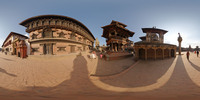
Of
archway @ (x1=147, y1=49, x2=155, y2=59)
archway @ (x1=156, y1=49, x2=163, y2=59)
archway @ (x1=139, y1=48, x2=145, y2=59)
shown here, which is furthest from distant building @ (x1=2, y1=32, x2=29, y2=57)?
archway @ (x1=156, y1=49, x2=163, y2=59)

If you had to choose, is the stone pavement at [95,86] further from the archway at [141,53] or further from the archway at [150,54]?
the archway at [150,54]

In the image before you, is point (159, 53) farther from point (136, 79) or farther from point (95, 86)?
point (95, 86)

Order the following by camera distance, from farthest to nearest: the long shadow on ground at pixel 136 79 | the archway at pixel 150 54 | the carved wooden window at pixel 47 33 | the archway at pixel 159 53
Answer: the archway at pixel 159 53, the archway at pixel 150 54, the carved wooden window at pixel 47 33, the long shadow on ground at pixel 136 79

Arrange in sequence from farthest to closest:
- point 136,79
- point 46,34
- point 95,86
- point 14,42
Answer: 1. point 14,42
2. point 46,34
3. point 136,79
4. point 95,86

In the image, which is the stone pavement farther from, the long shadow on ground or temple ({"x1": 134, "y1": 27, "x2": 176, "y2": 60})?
temple ({"x1": 134, "y1": 27, "x2": 176, "y2": 60})

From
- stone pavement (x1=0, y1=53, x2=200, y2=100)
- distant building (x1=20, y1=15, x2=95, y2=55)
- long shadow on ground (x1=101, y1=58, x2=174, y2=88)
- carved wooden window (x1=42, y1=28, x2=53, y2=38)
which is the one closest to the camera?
stone pavement (x1=0, y1=53, x2=200, y2=100)

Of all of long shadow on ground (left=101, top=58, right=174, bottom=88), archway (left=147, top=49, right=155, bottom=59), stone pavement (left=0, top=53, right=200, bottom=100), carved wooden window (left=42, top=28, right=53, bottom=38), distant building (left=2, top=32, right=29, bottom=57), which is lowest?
long shadow on ground (left=101, top=58, right=174, bottom=88)

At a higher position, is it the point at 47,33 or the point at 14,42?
the point at 47,33

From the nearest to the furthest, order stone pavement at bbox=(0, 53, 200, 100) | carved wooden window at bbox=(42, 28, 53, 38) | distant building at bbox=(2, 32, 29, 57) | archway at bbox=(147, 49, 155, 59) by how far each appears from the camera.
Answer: stone pavement at bbox=(0, 53, 200, 100)
carved wooden window at bbox=(42, 28, 53, 38)
distant building at bbox=(2, 32, 29, 57)
archway at bbox=(147, 49, 155, 59)

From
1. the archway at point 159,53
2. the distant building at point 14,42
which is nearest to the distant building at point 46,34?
the distant building at point 14,42

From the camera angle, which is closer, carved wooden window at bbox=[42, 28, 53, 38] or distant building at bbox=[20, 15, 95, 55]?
distant building at bbox=[20, 15, 95, 55]

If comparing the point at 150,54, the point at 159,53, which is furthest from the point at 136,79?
the point at 159,53

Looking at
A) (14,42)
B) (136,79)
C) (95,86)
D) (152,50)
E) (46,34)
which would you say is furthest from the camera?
(14,42)

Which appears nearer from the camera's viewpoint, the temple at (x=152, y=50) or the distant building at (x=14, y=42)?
the distant building at (x=14, y=42)
